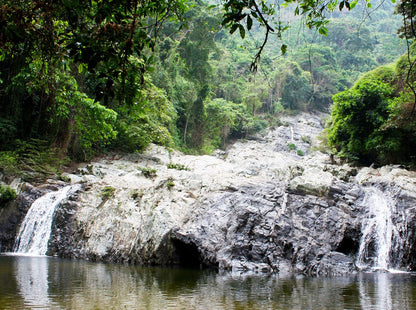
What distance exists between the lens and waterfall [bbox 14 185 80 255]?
11.3 m

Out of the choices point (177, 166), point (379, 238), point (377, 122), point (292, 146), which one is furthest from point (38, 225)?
point (292, 146)

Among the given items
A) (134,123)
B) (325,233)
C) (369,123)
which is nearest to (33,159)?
(134,123)

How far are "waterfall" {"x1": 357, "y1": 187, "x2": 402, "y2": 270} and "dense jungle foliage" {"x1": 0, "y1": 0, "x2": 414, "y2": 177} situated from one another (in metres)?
5.67

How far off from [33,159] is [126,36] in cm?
1329

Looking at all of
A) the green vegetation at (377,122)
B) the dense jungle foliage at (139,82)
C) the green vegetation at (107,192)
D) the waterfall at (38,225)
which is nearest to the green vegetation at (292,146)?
the dense jungle foliage at (139,82)

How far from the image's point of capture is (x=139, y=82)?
363 centimetres

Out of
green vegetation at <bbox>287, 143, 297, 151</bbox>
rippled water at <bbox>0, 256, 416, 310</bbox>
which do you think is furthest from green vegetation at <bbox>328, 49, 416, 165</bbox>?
green vegetation at <bbox>287, 143, 297, 151</bbox>

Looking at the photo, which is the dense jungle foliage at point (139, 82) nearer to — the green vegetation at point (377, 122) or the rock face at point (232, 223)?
the green vegetation at point (377, 122)

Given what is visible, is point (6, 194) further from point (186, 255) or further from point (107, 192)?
point (186, 255)

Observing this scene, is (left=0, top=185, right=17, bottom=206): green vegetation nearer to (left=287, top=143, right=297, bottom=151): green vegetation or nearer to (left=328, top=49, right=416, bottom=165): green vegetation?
(left=328, top=49, right=416, bottom=165): green vegetation

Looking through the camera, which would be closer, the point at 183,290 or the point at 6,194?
the point at 183,290

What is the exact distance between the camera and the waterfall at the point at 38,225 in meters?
11.3

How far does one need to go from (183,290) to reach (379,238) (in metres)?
6.98

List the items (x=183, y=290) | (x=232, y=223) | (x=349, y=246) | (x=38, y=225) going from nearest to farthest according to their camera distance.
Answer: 1. (x=183, y=290)
2. (x=232, y=223)
3. (x=349, y=246)
4. (x=38, y=225)
